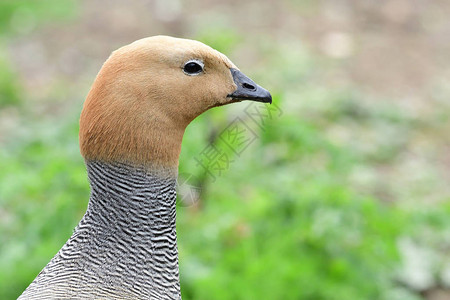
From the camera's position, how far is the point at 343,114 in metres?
7.74

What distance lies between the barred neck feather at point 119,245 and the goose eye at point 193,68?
0.48 metres

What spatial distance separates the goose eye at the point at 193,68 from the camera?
3.14 metres

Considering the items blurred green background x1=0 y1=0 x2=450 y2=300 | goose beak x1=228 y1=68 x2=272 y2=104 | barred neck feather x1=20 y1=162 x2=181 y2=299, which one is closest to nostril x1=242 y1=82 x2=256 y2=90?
goose beak x1=228 y1=68 x2=272 y2=104

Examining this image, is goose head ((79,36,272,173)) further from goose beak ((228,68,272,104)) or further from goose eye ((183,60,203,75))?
goose beak ((228,68,272,104))

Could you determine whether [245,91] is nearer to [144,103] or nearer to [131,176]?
[144,103]

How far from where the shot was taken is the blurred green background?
4.71 meters

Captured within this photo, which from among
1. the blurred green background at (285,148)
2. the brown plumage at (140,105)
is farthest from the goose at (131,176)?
the blurred green background at (285,148)

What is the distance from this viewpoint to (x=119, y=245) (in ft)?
10.0

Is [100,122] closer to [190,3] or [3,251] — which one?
[3,251]

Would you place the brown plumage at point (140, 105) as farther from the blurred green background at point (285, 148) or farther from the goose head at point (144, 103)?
the blurred green background at point (285, 148)

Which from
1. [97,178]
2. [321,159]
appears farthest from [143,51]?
[321,159]

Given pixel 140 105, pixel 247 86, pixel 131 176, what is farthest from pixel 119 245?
pixel 247 86

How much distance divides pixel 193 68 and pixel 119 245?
0.83 m

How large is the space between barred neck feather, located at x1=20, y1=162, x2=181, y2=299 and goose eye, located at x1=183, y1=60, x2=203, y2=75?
48 cm
